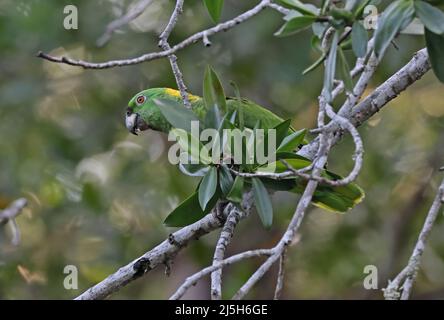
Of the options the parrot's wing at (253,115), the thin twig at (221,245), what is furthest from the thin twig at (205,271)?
the parrot's wing at (253,115)

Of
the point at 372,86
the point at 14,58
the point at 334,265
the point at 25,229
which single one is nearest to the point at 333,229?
the point at 334,265

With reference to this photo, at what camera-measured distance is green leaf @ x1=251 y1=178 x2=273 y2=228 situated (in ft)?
7.70

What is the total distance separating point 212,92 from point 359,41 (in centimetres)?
60

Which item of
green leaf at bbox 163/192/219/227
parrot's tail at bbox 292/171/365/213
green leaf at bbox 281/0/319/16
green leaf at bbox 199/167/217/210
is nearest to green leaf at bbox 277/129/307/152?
green leaf at bbox 199/167/217/210

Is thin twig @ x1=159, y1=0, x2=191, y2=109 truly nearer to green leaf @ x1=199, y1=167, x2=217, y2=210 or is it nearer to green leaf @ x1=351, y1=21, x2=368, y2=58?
green leaf @ x1=199, y1=167, x2=217, y2=210

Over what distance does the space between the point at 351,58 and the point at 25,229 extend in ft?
9.58

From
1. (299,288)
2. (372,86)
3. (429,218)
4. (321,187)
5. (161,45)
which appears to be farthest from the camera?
(299,288)

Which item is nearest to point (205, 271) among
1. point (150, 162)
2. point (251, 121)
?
point (251, 121)

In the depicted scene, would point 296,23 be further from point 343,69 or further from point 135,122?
point 135,122

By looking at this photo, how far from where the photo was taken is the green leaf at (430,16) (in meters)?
2.02

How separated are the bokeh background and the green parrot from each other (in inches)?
56.7

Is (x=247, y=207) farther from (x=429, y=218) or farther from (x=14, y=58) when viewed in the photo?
(x=14, y=58)

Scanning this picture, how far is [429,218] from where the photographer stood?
234cm
